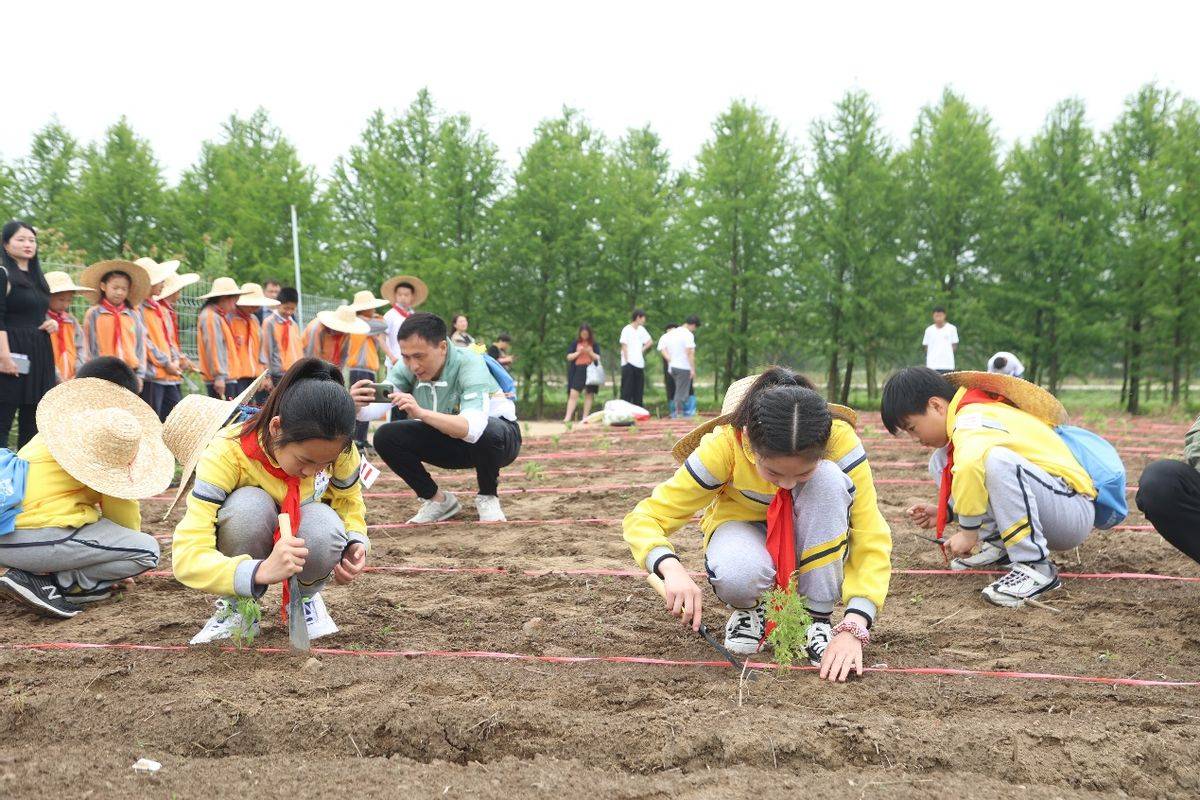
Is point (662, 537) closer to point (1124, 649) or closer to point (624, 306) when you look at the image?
point (1124, 649)

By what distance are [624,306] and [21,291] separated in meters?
14.1

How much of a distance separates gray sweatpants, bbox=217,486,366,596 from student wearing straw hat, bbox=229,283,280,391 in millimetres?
5126

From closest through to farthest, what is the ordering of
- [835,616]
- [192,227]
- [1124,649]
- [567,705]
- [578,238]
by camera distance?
[567,705] → [1124,649] → [835,616] → [578,238] → [192,227]

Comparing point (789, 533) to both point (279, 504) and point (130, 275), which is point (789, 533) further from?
point (130, 275)

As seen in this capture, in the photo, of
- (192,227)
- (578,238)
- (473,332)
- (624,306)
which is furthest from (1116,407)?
(192,227)

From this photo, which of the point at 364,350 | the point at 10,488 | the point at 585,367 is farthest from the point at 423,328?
the point at 585,367

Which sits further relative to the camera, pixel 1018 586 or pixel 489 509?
pixel 489 509

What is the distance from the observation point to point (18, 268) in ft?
17.6

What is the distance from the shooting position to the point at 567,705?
244cm

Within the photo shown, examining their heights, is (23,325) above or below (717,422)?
above

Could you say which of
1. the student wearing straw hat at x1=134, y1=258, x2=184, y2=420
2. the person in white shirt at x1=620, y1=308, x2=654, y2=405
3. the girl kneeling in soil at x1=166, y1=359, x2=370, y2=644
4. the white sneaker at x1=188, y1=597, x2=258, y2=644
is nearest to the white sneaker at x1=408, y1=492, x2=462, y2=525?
the girl kneeling in soil at x1=166, y1=359, x2=370, y2=644

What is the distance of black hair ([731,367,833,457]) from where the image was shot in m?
2.28

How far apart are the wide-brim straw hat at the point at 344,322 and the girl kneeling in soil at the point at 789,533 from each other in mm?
5400

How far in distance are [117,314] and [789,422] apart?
18.8 ft
